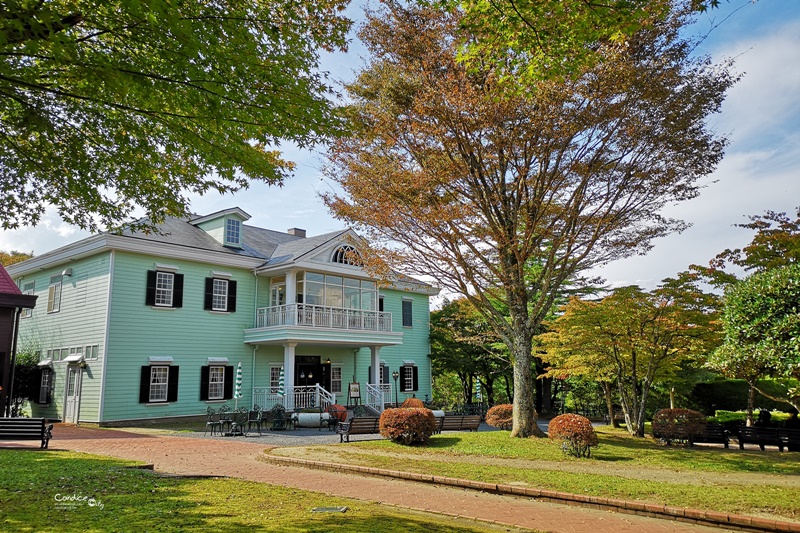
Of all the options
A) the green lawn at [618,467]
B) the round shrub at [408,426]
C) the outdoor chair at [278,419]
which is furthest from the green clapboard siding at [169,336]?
the round shrub at [408,426]

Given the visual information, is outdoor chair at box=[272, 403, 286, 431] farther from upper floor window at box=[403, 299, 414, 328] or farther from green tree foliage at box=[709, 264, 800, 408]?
green tree foliage at box=[709, 264, 800, 408]

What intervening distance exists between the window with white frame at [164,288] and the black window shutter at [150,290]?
0.73 feet

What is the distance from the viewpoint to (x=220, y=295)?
81.7 feet

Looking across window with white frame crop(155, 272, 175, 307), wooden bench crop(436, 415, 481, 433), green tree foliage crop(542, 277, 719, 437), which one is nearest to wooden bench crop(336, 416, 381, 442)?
wooden bench crop(436, 415, 481, 433)

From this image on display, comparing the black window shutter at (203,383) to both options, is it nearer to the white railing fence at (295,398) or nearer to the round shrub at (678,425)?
the white railing fence at (295,398)

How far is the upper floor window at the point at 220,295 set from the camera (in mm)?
24344

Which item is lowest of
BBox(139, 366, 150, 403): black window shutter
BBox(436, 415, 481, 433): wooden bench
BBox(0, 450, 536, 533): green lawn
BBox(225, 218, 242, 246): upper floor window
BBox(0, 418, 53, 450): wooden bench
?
BBox(436, 415, 481, 433): wooden bench

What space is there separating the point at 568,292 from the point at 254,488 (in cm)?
2360

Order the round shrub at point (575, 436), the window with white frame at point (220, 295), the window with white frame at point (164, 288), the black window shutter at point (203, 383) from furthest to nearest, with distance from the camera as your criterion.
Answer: the window with white frame at point (220, 295) → the black window shutter at point (203, 383) → the window with white frame at point (164, 288) → the round shrub at point (575, 436)

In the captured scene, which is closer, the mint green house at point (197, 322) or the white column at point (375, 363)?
the mint green house at point (197, 322)

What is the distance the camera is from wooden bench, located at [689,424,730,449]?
1652cm

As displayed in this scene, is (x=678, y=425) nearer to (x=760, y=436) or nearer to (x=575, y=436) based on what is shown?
(x=760, y=436)

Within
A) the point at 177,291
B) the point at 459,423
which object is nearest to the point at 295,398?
the point at 177,291

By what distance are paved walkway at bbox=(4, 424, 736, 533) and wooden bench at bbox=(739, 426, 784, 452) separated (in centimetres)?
1048
